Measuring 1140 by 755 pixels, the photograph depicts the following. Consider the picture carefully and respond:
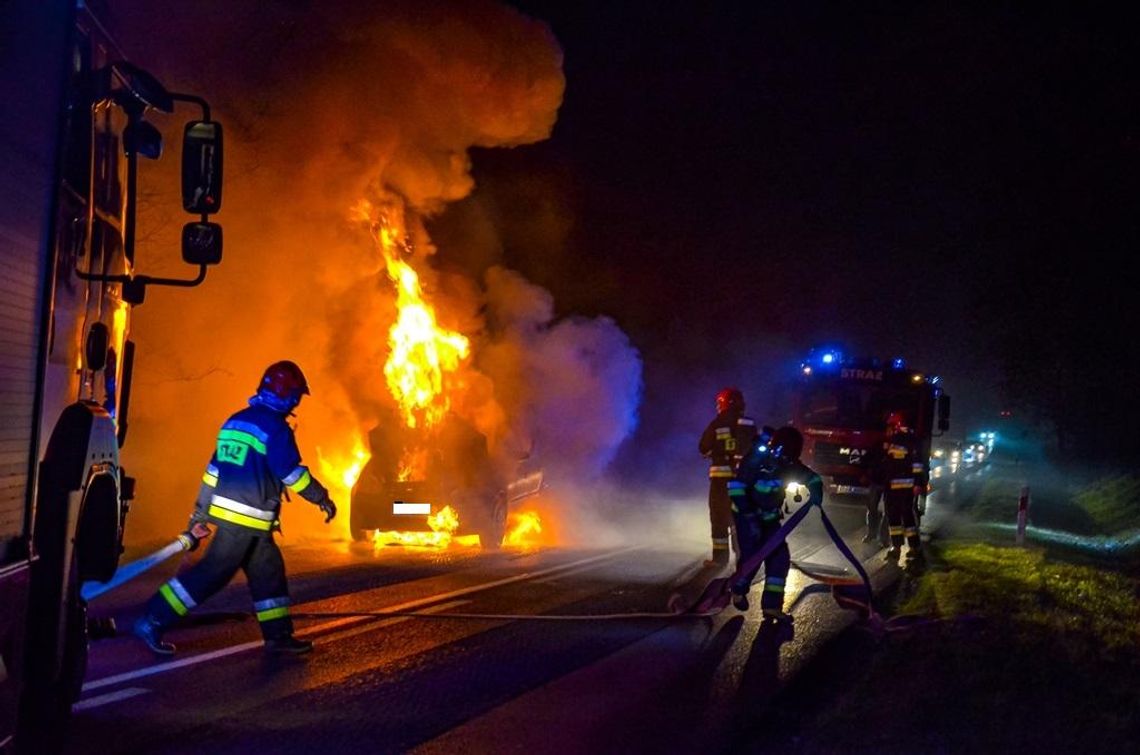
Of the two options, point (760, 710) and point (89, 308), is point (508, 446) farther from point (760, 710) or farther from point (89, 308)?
point (89, 308)

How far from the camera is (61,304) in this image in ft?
14.4

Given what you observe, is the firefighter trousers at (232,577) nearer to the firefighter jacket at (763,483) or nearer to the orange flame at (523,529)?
the firefighter jacket at (763,483)

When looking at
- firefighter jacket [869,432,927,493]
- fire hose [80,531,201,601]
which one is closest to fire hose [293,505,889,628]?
fire hose [80,531,201,601]

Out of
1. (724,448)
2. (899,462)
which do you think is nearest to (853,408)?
(899,462)

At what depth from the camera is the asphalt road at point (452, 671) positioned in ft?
17.3

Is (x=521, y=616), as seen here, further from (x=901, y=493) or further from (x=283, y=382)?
(x=901, y=493)

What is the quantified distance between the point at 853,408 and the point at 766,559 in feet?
35.5

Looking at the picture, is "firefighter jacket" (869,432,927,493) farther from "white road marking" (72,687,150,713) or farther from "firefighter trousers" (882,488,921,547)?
"white road marking" (72,687,150,713)

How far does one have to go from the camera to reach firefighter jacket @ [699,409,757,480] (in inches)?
465

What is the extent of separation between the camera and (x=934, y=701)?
239 inches

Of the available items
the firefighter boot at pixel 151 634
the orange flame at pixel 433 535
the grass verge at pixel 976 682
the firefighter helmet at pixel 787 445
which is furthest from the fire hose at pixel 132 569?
the orange flame at pixel 433 535

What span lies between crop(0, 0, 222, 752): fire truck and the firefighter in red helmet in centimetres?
737

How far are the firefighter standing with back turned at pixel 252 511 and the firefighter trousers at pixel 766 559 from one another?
373 cm

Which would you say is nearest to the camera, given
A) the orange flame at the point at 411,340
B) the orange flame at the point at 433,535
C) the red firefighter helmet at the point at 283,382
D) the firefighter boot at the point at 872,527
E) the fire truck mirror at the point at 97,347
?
the fire truck mirror at the point at 97,347
